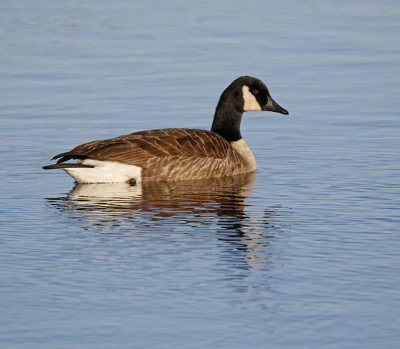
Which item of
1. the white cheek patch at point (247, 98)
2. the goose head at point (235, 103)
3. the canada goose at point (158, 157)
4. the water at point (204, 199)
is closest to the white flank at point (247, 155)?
the canada goose at point (158, 157)

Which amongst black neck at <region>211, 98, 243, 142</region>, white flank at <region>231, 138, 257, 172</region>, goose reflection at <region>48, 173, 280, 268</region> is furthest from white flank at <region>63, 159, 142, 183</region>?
black neck at <region>211, 98, 243, 142</region>

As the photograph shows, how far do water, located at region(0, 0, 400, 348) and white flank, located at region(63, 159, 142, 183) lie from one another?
0.22 metres

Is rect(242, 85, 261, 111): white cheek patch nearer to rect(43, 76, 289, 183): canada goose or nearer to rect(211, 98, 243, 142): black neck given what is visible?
rect(211, 98, 243, 142): black neck

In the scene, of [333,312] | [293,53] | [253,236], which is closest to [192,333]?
[333,312]

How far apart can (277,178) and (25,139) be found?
5.08 meters

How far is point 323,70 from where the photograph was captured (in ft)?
74.2

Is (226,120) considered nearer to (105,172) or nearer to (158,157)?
(158,157)

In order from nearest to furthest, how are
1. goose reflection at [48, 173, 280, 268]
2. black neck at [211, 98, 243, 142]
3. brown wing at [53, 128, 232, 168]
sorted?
goose reflection at [48, 173, 280, 268]
brown wing at [53, 128, 232, 168]
black neck at [211, 98, 243, 142]

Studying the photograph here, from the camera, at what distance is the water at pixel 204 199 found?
832cm

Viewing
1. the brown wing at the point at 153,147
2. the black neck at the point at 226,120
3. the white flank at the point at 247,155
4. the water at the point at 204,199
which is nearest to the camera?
the water at the point at 204,199

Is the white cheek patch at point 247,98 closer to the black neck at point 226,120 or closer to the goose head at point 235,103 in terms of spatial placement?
the goose head at point 235,103

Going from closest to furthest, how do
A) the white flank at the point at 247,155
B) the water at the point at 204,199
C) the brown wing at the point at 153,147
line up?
the water at the point at 204,199, the brown wing at the point at 153,147, the white flank at the point at 247,155

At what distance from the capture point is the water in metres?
8.32

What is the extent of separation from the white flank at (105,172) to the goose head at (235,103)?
8.24 feet
